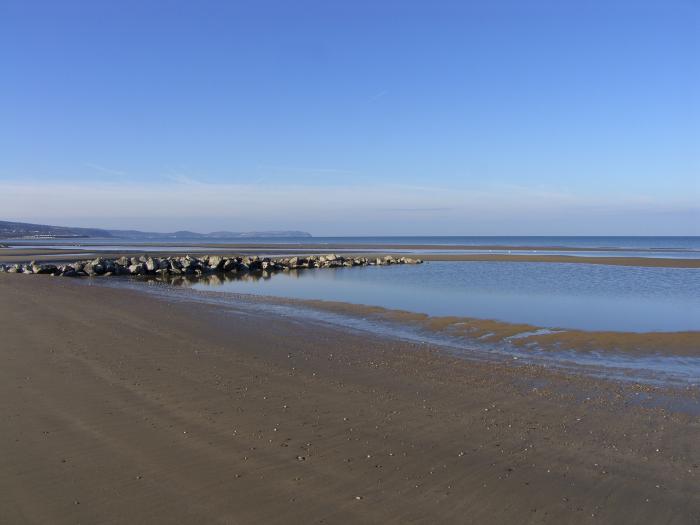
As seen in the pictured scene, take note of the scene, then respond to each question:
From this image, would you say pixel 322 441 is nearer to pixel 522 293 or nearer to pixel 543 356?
pixel 543 356

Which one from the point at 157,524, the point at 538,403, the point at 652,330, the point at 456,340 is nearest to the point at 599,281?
the point at 652,330

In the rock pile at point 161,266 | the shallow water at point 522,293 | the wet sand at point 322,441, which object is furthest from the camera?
the rock pile at point 161,266

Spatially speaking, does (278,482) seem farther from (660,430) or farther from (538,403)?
(660,430)

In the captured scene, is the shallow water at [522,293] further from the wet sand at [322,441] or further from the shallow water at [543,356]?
the wet sand at [322,441]

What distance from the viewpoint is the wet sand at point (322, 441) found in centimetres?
434

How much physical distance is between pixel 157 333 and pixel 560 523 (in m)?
9.15

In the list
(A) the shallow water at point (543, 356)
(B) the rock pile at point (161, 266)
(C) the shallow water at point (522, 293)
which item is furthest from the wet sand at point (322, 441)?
(B) the rock pile at point (161, 266)

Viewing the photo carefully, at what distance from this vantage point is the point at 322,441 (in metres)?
5.64

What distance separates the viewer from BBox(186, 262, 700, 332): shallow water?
15.1 meters

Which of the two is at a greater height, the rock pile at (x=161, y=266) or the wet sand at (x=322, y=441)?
the rock pile at (x=161, y=266)

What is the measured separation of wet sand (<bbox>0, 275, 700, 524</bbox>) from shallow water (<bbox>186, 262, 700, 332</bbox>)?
6563mm

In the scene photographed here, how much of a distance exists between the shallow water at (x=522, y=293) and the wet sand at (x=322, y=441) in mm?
6563

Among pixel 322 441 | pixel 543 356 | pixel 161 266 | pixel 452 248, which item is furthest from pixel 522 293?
pixel 452 248

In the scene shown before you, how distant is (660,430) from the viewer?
246 inches
